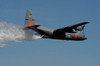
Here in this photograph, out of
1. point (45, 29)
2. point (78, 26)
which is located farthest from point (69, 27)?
point (45, 29)

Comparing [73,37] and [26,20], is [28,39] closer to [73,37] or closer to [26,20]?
[26,20]

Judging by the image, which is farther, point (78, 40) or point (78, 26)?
point (78, 40)

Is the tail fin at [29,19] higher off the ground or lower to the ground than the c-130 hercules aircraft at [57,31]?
higher

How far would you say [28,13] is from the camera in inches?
1699

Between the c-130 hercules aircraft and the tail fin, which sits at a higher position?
the tail fin

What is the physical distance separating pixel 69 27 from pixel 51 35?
3592 mm

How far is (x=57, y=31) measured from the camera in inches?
1619

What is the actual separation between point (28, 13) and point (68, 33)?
8526 mm

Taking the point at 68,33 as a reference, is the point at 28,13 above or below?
above

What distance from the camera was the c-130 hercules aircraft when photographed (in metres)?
40.6

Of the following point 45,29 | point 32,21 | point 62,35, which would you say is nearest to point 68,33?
point 62,35

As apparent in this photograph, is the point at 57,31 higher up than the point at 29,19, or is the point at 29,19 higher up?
the point at 29,19

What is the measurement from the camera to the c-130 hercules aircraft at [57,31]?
40.6m

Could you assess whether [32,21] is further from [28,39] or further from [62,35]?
[62,35]
